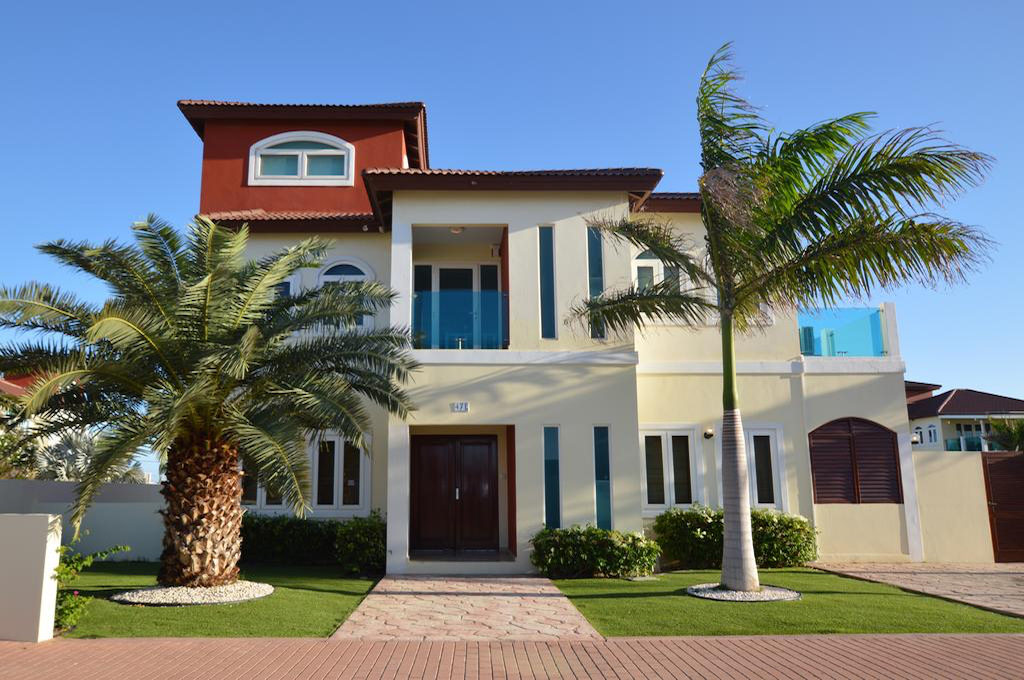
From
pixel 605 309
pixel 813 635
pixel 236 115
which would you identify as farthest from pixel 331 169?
pixel 813 635

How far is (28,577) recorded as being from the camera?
8.86 metres

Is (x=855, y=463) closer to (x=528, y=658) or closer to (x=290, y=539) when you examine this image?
(x=528, y=658)

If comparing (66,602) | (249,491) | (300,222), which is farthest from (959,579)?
(300,222)

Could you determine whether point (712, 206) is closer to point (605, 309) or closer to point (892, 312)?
point (605, 309)

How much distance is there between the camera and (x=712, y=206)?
36.4 feet

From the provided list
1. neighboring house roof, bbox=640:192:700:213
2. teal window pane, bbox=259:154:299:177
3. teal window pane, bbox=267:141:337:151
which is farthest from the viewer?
teal window pane, bbox=267:141:337:151

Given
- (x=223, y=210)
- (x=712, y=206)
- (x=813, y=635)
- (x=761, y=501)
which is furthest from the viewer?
(x=223, y=210)

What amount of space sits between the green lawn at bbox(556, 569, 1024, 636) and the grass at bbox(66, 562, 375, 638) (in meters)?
3.33

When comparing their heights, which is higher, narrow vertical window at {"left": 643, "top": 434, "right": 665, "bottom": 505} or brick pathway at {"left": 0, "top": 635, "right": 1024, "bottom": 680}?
narrow vertical window at {"left": 643, "top": 434, "right": 665, "bottom": 505}

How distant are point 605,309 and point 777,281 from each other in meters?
2.58

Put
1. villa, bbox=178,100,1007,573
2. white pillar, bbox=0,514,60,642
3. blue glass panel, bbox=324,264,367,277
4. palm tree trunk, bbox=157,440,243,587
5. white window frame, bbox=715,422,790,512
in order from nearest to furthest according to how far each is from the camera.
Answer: white pillar, bbox=0,514,60,642
palm tree trunk, bbox=157,440,243,587
villa, bbox=178,100,1007,573
white window frame, bbox=715,422,790,512
blue glass panel, bbox=324,264,367,277

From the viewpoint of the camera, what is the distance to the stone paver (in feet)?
29.6

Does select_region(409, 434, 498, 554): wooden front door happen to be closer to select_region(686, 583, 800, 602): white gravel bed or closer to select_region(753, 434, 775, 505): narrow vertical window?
select_region(753, 434, 775, 505): narrow vertical window

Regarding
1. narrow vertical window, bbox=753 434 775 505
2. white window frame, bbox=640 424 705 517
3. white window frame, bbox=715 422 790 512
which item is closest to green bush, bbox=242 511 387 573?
white window frame, bbox=640 424 705 517
